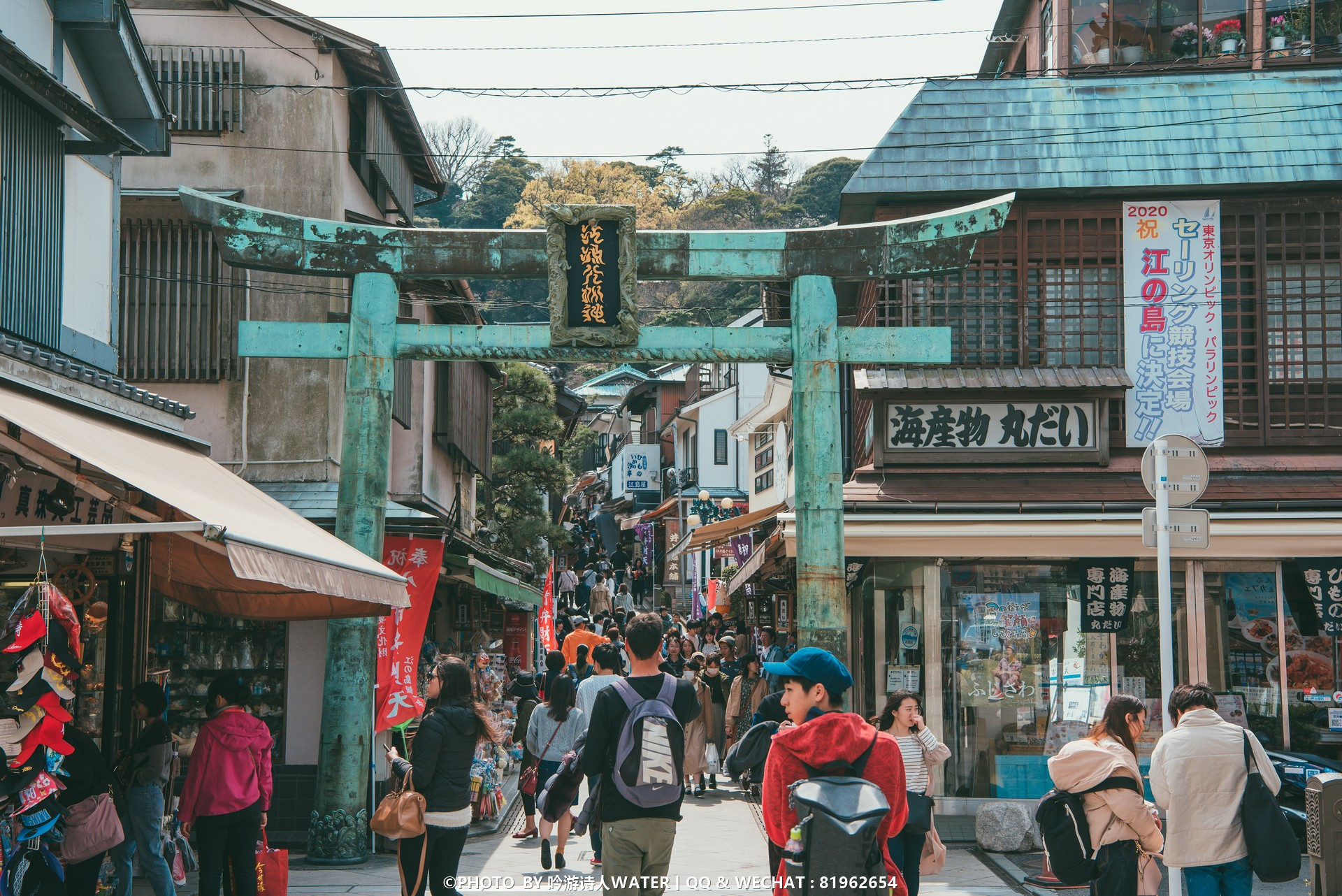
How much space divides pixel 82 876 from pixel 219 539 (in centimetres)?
309

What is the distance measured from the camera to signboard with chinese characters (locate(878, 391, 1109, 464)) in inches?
580

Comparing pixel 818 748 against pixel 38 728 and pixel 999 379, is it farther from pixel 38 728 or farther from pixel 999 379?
pixel 999 379

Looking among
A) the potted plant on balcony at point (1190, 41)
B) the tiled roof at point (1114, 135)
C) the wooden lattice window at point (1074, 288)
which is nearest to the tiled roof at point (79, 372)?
the tiled roof at point (1114, 135)

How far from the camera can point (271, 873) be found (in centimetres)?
923

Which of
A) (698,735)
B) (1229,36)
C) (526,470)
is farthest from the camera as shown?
(526,470)

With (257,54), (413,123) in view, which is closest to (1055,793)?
(257,54)

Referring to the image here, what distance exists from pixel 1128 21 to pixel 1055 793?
1241 cm

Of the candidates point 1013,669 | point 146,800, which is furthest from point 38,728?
point 1013,669

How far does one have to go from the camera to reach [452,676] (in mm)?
8281

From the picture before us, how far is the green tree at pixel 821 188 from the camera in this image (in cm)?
6309

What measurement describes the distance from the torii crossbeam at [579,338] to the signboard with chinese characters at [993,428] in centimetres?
235

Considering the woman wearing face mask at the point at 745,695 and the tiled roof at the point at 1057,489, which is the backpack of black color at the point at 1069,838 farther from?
the woman wearing face mask at the point at 745,695

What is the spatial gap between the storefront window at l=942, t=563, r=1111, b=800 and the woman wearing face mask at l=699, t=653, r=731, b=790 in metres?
4.11

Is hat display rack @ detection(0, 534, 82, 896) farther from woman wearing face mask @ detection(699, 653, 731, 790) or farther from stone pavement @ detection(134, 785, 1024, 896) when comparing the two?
woman wearing face mask @ detection(699, 653, 731, 790)
